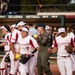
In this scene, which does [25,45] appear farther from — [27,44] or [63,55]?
[63,55]

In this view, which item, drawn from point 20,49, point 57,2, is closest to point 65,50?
point 20,49

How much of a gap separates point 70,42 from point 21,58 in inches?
57.1

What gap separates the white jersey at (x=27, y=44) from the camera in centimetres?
889

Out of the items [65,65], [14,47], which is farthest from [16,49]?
[65,65]

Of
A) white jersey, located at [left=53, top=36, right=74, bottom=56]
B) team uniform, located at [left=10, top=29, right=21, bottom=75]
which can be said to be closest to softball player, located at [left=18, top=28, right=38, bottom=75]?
team uniform, located at [left=10, top=29, right=21, bottom=75]

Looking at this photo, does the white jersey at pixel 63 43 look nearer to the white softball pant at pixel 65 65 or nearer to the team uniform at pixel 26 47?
the white softball pant at pixel 65 65

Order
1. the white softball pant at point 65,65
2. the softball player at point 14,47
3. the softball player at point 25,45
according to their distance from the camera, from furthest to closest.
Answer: the softball player at point 14,47 → the white softball pant at point 65,65 → the softball player at point 25,45

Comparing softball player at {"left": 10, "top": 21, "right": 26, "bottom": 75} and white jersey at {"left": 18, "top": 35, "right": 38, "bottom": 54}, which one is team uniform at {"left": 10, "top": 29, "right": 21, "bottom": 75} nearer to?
softball player at {"left": 10, "top": 21, "right": 26, "bottom": 75}

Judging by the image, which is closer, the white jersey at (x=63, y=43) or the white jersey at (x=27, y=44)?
the white jersey at (x=27, y=44)

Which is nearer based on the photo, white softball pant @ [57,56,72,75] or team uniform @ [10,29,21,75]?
white softball pant @ [57,56,72,75]

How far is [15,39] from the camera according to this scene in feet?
30.5

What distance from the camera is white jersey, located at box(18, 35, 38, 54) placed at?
8891 millimetres

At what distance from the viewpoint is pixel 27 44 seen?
29.2 feet


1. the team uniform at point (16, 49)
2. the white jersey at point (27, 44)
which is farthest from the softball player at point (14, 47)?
the white jersey at point (27, 44)
